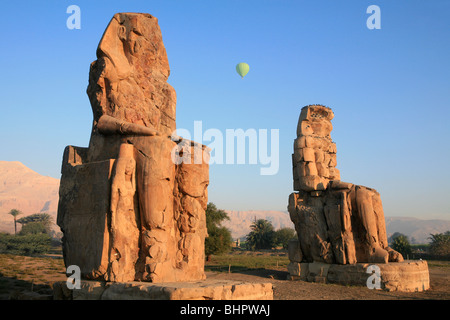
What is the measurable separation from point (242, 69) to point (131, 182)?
14.6 metres

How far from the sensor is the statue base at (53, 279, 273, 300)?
14.6ft

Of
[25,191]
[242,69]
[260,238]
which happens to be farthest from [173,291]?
[25,191]

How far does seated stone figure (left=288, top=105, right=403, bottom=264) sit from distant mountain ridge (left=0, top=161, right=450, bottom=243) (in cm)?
7093

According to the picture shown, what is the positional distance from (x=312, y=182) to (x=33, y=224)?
3919cm

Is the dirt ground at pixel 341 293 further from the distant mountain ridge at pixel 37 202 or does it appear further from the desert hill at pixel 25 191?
the desert hill at pixel 25 191

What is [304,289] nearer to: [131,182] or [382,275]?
[382,275]

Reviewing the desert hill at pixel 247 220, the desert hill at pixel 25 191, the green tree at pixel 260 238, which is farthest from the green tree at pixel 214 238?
the desert hill at pixel 247 220

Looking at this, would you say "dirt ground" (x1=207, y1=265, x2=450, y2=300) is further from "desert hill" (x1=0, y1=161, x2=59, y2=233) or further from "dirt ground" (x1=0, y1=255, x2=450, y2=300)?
"desert hill" (x1=0, y1=161, x2=59, y2=233)

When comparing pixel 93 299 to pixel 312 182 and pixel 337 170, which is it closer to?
pixel 312 182

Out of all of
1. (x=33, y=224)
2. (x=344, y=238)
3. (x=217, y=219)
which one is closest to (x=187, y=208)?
(x=344, y=238)

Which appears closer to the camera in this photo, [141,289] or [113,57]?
[141,289]

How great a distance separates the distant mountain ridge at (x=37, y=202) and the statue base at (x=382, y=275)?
236 ft

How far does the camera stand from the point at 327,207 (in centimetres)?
1197

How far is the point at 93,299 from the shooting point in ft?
17.7
